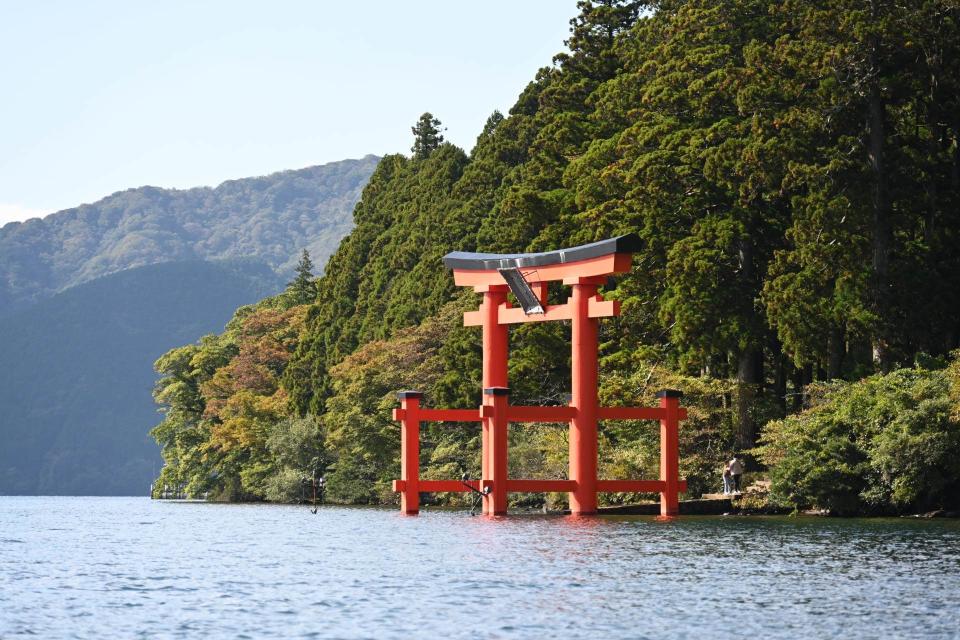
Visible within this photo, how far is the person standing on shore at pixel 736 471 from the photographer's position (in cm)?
4188

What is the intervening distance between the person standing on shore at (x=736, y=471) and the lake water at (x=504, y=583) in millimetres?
5657

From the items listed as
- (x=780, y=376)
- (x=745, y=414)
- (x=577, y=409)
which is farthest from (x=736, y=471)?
(x=780, y=376)

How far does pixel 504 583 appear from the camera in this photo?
72.6 ft

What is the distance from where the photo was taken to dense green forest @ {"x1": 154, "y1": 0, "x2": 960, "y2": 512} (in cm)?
4028

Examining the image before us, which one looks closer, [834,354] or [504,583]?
[504,583]

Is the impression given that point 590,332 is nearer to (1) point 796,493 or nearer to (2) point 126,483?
(1) point 796,493

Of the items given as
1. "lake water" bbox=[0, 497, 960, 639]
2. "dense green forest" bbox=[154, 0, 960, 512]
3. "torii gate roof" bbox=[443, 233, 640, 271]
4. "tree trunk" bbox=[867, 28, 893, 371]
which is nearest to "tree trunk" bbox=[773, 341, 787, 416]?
"dense green forest" bbox=[154, 0, 960, 512]

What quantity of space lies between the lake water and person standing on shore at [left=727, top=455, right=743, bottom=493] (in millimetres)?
5657

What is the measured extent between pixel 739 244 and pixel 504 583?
2533cm

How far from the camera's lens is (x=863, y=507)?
129 ft

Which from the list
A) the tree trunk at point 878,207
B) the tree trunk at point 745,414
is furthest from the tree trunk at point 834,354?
the tree trunk at point 745,414

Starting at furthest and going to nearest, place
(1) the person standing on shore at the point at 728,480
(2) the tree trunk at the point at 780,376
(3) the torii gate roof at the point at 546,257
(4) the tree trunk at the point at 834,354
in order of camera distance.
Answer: (2) the tree trunk at the point at 780,376, (4) the tree trunk at the point at 834,354, (1) the person standing on shore at the point at 728,480, (3) the torii gate roof at the point at 546,257

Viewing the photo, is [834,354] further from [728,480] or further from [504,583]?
[504,583]

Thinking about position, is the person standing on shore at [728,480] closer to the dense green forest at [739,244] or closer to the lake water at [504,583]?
the dense green forest at [739,244]
